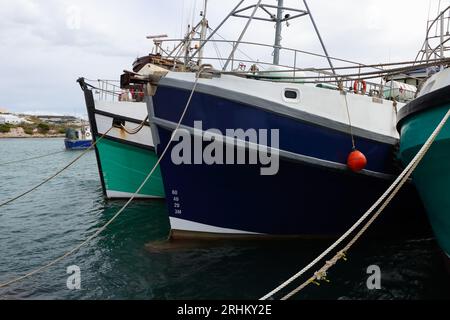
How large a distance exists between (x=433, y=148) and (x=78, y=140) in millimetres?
44301

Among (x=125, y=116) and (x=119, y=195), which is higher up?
(x=125, y=116)

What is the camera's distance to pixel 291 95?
20.9ft

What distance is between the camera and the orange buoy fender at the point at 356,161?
6168 millimetres

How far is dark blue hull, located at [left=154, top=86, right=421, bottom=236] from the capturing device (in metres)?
6.30

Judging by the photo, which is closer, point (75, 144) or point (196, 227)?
point (196, 227)

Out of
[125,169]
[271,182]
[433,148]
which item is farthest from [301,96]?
[125,169]

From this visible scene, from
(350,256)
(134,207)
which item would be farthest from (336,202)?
(134,207)

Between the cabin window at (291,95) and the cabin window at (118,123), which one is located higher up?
the cabin window at (291,95)

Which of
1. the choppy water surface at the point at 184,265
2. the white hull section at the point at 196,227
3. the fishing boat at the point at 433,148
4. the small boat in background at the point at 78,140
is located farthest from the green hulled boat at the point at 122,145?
the small boat in background at the point at 78,140

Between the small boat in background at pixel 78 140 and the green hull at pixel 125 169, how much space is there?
3317 cm

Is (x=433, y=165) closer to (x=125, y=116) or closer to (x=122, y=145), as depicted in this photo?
(x=125, y=116)

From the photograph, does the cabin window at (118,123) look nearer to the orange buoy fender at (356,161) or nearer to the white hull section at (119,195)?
the white hull section at (119,195)

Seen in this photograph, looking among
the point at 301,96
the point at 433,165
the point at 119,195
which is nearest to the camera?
the point at 433,165
